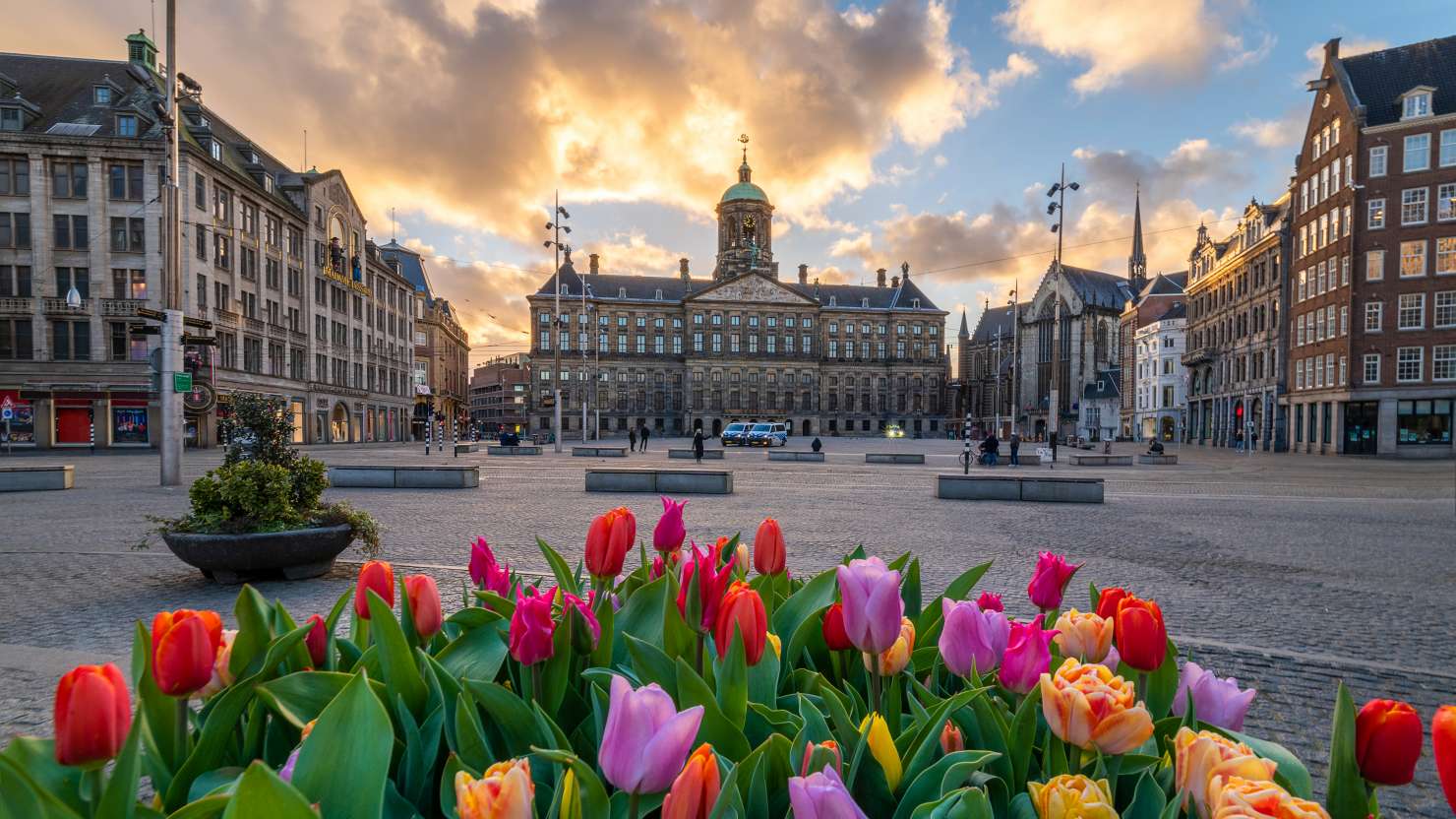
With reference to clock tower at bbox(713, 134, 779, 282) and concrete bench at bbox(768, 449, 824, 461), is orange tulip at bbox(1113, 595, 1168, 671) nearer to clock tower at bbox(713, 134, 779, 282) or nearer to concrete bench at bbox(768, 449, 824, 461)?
concrete bench at bbox(768, 449, 824, 461)

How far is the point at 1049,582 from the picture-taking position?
2.02m

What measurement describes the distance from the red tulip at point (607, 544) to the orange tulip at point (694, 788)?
119cm

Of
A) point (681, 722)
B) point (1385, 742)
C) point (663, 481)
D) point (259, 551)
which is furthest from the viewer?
point (663, 481)

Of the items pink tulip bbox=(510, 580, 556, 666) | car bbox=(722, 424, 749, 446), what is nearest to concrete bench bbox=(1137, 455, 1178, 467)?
car bbox=(722, 424, 749, 446)

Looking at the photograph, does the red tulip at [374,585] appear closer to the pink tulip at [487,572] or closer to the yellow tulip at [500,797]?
the pink tulip at [487,572]

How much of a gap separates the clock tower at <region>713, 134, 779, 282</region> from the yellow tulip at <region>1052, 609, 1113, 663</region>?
96932mm

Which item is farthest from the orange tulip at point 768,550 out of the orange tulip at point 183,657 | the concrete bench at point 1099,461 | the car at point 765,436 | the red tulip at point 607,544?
the car at point 765,436

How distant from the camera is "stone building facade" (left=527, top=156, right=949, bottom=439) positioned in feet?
306

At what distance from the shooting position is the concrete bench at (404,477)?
1631 centimetres

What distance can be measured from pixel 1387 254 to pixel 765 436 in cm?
3582

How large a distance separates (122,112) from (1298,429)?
6834 cm

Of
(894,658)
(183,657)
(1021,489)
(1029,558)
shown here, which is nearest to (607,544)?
(894,658)

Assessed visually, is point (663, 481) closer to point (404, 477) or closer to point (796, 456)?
point (404, 477)

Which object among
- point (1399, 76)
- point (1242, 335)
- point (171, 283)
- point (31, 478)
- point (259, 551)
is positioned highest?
point (1399, 76)
